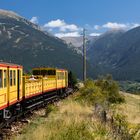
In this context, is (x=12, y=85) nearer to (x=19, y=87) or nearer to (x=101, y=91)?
(x=19, y=87)

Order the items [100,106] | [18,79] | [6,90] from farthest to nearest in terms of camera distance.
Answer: [100,106] < [18,79] < [6,90]

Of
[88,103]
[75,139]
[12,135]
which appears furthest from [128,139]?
[88,103]

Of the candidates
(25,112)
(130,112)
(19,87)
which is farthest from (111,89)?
(19,87)

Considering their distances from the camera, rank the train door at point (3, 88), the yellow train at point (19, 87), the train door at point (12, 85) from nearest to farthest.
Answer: the train door at point (3, 88)
the yellow train at point (19, 87)
the train door at point (12, 85)

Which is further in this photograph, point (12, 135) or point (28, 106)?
point (28, 106)

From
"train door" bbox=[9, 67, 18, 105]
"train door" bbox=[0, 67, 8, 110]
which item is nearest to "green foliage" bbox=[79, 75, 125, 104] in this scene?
"train door" bbox=[9, 67, 18, 105]

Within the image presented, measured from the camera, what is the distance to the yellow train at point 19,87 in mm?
18422

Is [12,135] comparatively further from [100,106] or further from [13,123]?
[100,106]

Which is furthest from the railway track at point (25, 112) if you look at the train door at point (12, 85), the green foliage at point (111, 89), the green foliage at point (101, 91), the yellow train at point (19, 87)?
the green foliage at point (111, 89)

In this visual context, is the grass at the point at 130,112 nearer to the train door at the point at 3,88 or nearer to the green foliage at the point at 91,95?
the green foliage at the point at 91,95

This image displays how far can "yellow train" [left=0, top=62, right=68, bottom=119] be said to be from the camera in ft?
60.4

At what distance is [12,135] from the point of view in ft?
54.4

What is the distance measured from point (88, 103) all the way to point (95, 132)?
1647 centimetres

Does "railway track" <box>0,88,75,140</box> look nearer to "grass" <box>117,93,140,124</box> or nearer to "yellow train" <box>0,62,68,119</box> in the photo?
"yellow train" <box>0,62,68,119</box>
